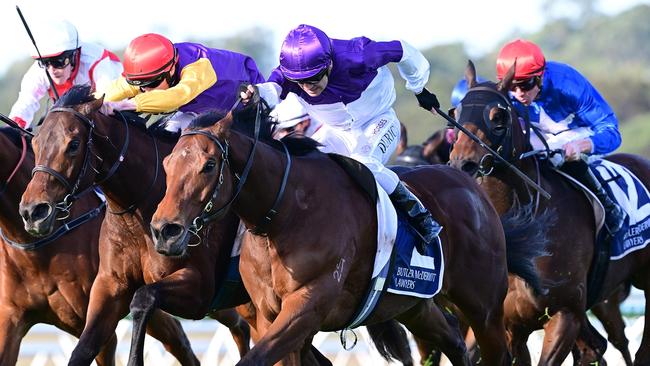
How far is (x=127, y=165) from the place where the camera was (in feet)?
22.0

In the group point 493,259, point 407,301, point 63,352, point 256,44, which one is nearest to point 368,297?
point 407,301

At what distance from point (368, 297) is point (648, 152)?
1286 inches

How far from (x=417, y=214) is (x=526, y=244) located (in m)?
1.07

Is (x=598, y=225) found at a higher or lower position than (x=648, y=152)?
higher

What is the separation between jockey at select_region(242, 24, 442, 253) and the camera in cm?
673

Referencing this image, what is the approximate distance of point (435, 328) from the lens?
7477mm

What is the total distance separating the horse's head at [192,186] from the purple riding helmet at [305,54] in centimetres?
87

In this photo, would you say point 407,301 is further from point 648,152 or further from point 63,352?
point 648,152

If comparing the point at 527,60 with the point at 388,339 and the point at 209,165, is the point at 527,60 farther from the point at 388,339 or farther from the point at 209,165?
the point at 209,165

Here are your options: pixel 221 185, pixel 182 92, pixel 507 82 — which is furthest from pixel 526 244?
pixel 221 185

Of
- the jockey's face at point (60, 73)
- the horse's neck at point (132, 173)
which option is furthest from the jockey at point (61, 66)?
the horse's neck at point (132, 173)

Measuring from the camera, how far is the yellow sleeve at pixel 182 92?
657 centimetres

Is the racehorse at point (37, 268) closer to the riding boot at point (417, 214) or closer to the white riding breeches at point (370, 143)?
the white riding breeches at point (370, 143)

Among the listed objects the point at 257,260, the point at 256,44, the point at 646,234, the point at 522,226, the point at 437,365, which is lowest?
the point at 256,44
